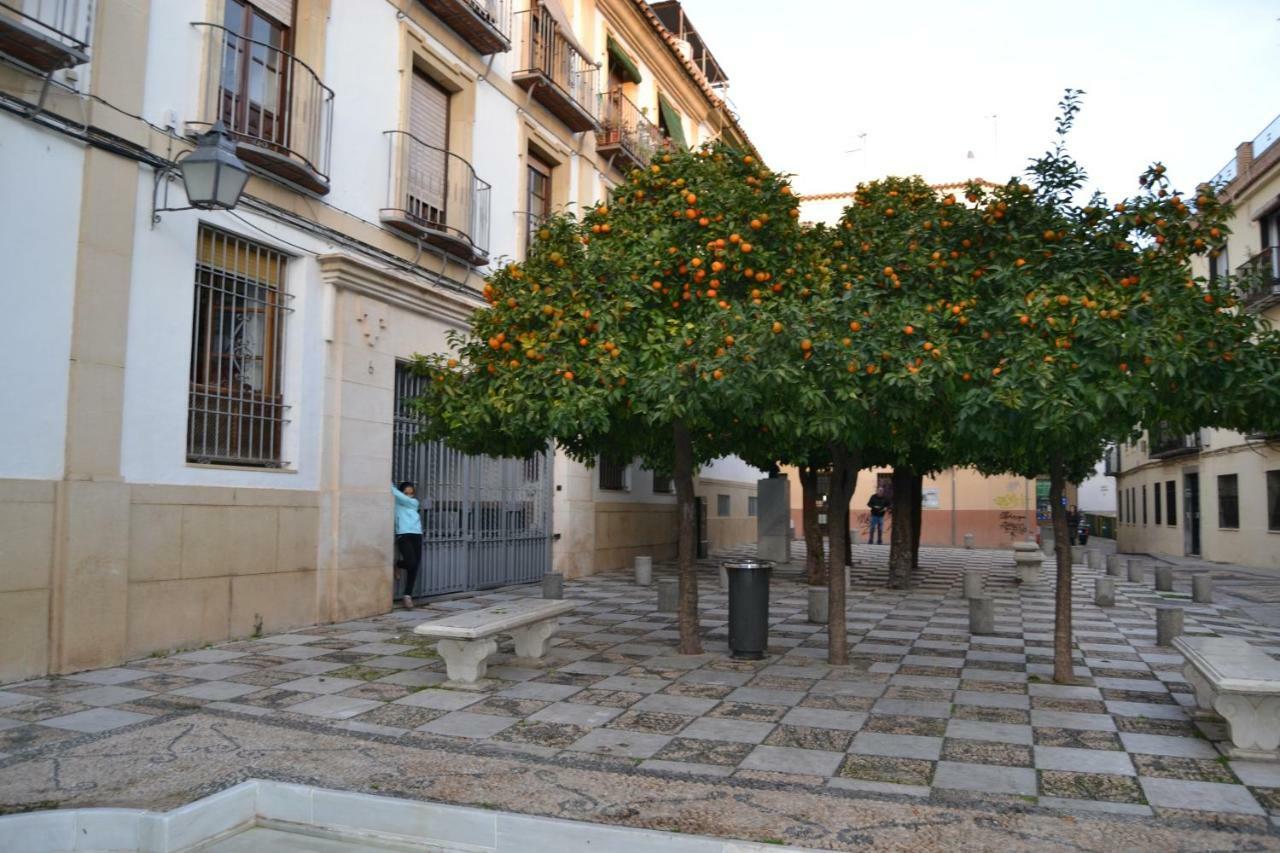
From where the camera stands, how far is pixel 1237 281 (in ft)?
23.5

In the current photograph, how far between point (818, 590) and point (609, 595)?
3362 millimetres

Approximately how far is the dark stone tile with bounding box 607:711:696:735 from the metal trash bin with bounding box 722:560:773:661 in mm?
2085

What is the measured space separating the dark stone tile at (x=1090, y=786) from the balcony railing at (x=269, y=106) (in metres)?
8.51

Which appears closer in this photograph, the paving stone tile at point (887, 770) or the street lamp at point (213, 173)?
the paving stone tile at point (887, 770)

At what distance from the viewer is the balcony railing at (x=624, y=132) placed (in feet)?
57.4

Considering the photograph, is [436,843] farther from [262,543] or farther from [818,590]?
[818,590]

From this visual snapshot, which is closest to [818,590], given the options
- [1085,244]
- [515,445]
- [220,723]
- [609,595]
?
[609,595]

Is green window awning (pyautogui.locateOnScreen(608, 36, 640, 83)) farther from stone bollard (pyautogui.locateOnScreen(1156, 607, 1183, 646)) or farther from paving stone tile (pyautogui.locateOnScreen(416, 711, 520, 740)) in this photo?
paving stone tile (pyautogui.locateOnScreen(416, 711, 520, 740))

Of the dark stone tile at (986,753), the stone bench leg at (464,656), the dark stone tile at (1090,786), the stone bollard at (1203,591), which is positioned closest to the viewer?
the dark stone tile at (1090,786)

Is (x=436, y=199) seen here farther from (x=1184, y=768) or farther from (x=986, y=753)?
(x=1184, y=768)

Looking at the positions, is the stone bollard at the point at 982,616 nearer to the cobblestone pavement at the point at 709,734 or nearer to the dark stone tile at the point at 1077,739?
the cobblestone pavement at the point at 709,734

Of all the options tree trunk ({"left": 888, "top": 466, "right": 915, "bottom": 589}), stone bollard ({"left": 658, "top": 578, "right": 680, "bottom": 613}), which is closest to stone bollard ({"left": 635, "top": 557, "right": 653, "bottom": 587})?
stone bollard ({"left": 658, "top": 578, "right": 680, "bottom": 613})

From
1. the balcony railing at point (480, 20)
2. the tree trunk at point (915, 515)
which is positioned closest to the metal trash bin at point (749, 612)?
the balcony railing at point (480, 20)

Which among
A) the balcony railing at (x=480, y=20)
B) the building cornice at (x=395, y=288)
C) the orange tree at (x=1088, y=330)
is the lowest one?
the orange tree at (x=1088, y=330)
